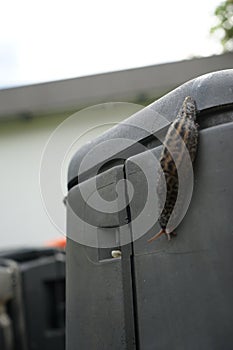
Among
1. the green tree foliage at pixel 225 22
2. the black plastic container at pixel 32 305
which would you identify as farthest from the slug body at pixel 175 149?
the green tree foliage at pixel 225 22

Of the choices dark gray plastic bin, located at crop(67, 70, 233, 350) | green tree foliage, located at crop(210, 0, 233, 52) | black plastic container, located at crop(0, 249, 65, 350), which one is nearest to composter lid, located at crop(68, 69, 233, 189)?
dark gray plastic bin, located at crop(67, 70, 233, 350)

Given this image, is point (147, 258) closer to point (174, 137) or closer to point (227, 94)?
point (174, 137)

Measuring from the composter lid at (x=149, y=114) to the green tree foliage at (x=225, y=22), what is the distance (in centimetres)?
499

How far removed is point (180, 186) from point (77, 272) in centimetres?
50

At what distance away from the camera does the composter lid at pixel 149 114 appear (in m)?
1.18

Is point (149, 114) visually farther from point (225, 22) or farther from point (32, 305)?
point (225, 22)

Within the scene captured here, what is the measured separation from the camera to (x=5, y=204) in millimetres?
7887

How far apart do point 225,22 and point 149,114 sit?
5669 millimetres

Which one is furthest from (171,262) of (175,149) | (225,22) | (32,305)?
(225,22)

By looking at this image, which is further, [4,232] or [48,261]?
[4,232]

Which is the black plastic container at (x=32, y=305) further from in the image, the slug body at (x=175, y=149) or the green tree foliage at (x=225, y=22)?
the green tree foliage at (x=225, y=22)

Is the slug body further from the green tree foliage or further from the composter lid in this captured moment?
the green tree foliage

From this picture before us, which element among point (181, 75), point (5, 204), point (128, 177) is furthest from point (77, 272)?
point (5, 204)

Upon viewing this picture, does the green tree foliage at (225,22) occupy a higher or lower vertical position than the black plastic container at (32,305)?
higher
